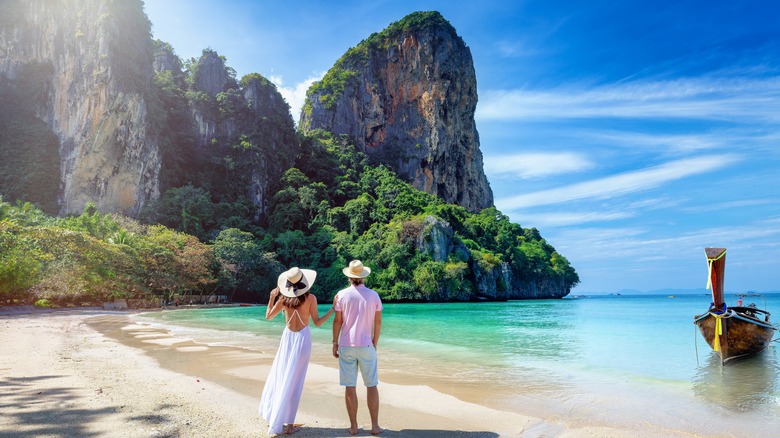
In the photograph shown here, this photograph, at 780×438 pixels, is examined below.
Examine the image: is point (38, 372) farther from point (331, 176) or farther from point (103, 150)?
point (331, 176)

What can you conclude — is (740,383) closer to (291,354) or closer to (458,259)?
(291,354)

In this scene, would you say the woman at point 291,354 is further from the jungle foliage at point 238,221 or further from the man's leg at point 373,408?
the jungle foliage at point 238,221

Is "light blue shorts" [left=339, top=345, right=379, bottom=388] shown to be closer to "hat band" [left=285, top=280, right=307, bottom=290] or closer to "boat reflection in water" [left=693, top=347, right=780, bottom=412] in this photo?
"hat band" [left=285, top=280, right=307, bottom=290]

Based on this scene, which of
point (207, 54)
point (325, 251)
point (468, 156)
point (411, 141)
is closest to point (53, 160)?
point (207, 54)

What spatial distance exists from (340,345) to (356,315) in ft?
1.10

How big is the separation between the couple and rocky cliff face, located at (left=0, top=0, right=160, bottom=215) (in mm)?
46652

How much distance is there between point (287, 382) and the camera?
386 cm

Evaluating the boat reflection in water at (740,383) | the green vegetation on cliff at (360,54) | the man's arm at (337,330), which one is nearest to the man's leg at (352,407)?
the man's arm at (337,330)

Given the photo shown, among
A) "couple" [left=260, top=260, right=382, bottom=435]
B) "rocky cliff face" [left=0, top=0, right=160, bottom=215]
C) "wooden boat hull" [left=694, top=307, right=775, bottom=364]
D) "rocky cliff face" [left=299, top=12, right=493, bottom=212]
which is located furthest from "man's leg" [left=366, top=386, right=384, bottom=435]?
"rocky cliff face" [left=299, top=12, right=493, bottom=212]

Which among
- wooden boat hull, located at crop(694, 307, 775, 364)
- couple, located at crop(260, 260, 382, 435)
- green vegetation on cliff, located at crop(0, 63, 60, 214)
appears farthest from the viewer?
green vegetation on cliff, located at crop(0, 63, 60, 214)

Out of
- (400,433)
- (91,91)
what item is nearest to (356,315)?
(400,433)

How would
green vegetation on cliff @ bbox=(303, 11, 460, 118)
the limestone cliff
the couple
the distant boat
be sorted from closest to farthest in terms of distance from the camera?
1. the couple
2. the distant boat
3. the limestone cliff
4. green vegetation on cliff @ bbox=(303, 11, 460, 118)

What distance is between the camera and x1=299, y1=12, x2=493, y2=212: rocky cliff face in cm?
6938

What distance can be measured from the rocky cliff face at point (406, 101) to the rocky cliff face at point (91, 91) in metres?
28.2
